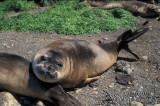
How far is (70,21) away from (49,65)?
3.52 m

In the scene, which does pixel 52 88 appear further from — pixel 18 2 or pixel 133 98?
pixel 18 2

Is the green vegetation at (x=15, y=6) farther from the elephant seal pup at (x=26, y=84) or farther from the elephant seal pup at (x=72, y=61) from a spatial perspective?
the elephant seal pup at (x=26, y=84)

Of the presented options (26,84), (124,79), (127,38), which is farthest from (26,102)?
(127,38)

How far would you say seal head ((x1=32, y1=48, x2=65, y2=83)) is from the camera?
2.94 metres

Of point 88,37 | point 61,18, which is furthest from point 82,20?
point 88,37

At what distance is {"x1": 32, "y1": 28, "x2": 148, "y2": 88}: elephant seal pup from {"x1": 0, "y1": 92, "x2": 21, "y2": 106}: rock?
50 centimetres

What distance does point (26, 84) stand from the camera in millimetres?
3068

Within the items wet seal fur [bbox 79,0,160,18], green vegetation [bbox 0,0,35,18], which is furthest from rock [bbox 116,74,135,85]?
green vegetation [bbox 0,0,35,18]

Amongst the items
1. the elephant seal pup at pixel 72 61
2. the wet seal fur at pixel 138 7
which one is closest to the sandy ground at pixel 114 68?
the elephant seal pup at pixel 72 61

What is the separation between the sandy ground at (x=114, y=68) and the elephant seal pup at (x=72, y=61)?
193 millimetres

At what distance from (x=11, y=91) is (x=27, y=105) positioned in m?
0.33

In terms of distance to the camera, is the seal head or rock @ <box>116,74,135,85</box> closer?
the seal head

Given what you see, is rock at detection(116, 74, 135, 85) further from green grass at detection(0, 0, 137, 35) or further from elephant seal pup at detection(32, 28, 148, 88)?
green grass at detection(0, 0, 137, 35)

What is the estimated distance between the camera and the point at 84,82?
369 centimetres
